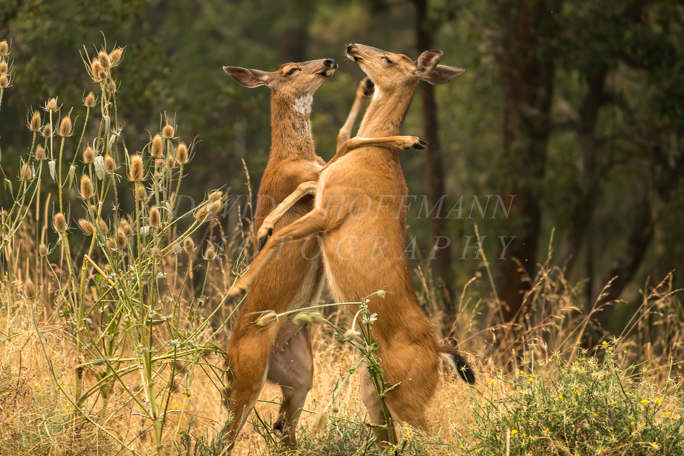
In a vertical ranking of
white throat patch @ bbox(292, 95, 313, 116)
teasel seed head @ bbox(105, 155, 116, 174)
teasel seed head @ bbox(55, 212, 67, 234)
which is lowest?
teasel seed head @ bbox(55, 212, 67, 234)

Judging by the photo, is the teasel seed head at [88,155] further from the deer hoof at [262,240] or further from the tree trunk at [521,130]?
the tree trunk at [521,130]

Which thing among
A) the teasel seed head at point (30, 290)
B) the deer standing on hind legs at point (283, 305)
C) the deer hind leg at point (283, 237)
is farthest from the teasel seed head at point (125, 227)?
the deer standing on hind legs at point (283, 305)

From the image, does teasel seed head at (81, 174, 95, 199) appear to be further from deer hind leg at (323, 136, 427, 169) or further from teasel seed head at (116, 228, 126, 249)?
deer hind leg at (323, 136, 427, 169)

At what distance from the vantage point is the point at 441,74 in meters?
5.10

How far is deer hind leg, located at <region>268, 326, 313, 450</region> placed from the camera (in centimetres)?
472

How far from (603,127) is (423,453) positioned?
39.3 ft

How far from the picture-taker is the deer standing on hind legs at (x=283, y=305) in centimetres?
449

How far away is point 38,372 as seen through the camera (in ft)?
15.7

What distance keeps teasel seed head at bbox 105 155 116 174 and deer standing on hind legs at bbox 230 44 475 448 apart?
2.90ft

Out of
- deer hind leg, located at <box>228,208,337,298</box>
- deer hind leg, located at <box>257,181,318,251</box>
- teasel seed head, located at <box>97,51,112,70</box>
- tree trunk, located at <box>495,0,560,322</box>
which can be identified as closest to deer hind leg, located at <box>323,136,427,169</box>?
deer hind leg, located at <box>257,181,318,251</box>

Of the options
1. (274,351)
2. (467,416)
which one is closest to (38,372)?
(274,351)

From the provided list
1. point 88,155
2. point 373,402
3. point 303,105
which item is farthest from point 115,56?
point 373,402

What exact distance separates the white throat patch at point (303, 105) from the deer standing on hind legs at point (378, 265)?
816mm

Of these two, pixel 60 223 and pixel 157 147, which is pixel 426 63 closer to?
pixel 157 147
